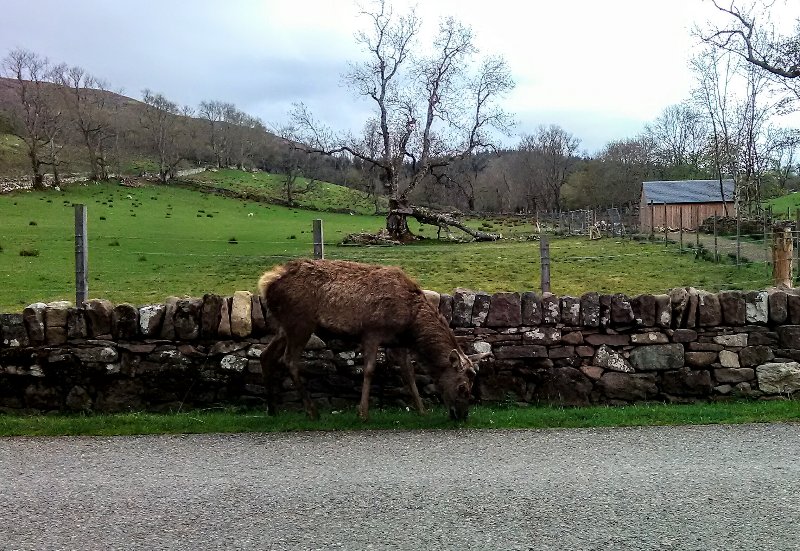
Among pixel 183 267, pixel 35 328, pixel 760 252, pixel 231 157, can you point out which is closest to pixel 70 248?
pixel 183 267

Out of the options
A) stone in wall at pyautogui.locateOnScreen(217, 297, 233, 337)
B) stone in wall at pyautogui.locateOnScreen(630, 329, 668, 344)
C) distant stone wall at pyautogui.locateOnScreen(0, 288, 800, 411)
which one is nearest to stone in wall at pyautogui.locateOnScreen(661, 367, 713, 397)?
distant stone wall at pyautogui.locateOnScreen(0, 288, 800, 411)

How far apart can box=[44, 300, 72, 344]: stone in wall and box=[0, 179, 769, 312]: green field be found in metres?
2.76

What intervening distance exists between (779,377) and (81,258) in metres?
9.27

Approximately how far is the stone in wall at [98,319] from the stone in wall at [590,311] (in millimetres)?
6077

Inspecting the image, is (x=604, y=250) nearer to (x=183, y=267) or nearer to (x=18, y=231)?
(x=183, y=267)

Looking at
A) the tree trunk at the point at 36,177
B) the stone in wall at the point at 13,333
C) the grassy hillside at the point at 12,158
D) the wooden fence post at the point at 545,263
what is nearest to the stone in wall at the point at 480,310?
the wooden fence post at the point at 545,263

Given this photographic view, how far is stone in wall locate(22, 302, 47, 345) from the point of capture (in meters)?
8.30

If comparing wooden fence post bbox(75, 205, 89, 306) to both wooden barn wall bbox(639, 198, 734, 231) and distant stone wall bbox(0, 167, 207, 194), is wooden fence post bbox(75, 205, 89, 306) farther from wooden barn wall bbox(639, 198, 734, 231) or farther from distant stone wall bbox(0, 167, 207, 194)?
wooden barn wall bbox(639, 198, 734, 231)

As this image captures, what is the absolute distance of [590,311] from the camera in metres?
8.66

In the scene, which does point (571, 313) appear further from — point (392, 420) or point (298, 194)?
point (298, 194)

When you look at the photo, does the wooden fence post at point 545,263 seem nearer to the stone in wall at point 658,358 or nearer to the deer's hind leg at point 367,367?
the stone in wall at point 658,358

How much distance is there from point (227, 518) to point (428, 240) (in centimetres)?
3679

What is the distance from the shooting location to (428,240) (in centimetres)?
4112

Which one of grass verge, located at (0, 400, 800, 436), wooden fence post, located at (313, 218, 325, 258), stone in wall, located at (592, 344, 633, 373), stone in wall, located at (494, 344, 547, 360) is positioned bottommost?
grass verge, located at (0, 400, 800, 436)
